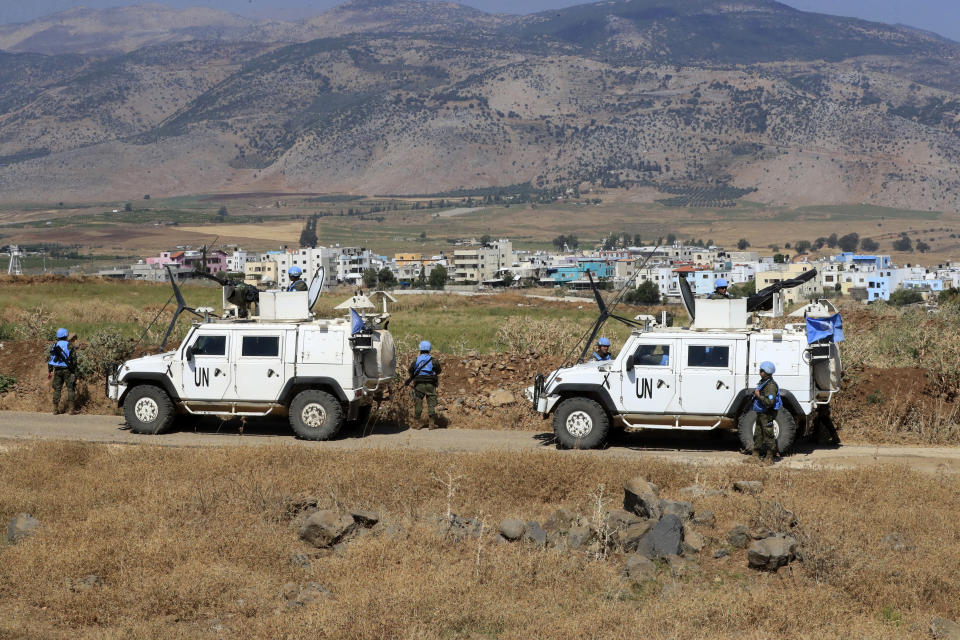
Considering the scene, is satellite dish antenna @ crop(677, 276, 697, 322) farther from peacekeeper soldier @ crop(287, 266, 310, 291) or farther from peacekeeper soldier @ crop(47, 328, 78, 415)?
peacekeeper soldier @ crop(47, 328, 78, 415)

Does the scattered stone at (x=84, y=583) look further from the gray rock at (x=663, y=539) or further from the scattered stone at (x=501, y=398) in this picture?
the scattered stone at (x=501, y=398)

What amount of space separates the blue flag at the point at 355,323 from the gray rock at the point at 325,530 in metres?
5.78

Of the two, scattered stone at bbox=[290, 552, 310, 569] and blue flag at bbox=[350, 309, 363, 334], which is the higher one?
blue flag at bbox=[350, 309, 363, 334]

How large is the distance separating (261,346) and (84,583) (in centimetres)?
747

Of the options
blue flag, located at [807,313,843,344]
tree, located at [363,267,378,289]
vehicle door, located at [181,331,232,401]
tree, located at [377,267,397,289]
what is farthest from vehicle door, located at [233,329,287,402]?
tree, located at [377,267,397,289]

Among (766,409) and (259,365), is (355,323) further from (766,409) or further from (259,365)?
(766,409)

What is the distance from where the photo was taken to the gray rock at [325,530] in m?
11.7

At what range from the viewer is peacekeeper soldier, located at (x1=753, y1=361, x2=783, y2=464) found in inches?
600

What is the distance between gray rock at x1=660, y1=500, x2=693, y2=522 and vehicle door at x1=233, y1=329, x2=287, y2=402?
755 cm

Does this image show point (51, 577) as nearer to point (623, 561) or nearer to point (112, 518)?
point (112, 518)

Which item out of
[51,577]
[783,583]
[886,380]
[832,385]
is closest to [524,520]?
[783,583]

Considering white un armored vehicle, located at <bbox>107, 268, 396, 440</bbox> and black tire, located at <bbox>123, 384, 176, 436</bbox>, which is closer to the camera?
white un armored vehicle, located at <bbox>107, 268, 396, 440</bbox>

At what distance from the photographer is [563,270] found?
522 ft

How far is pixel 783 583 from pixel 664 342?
6124 millimetres
